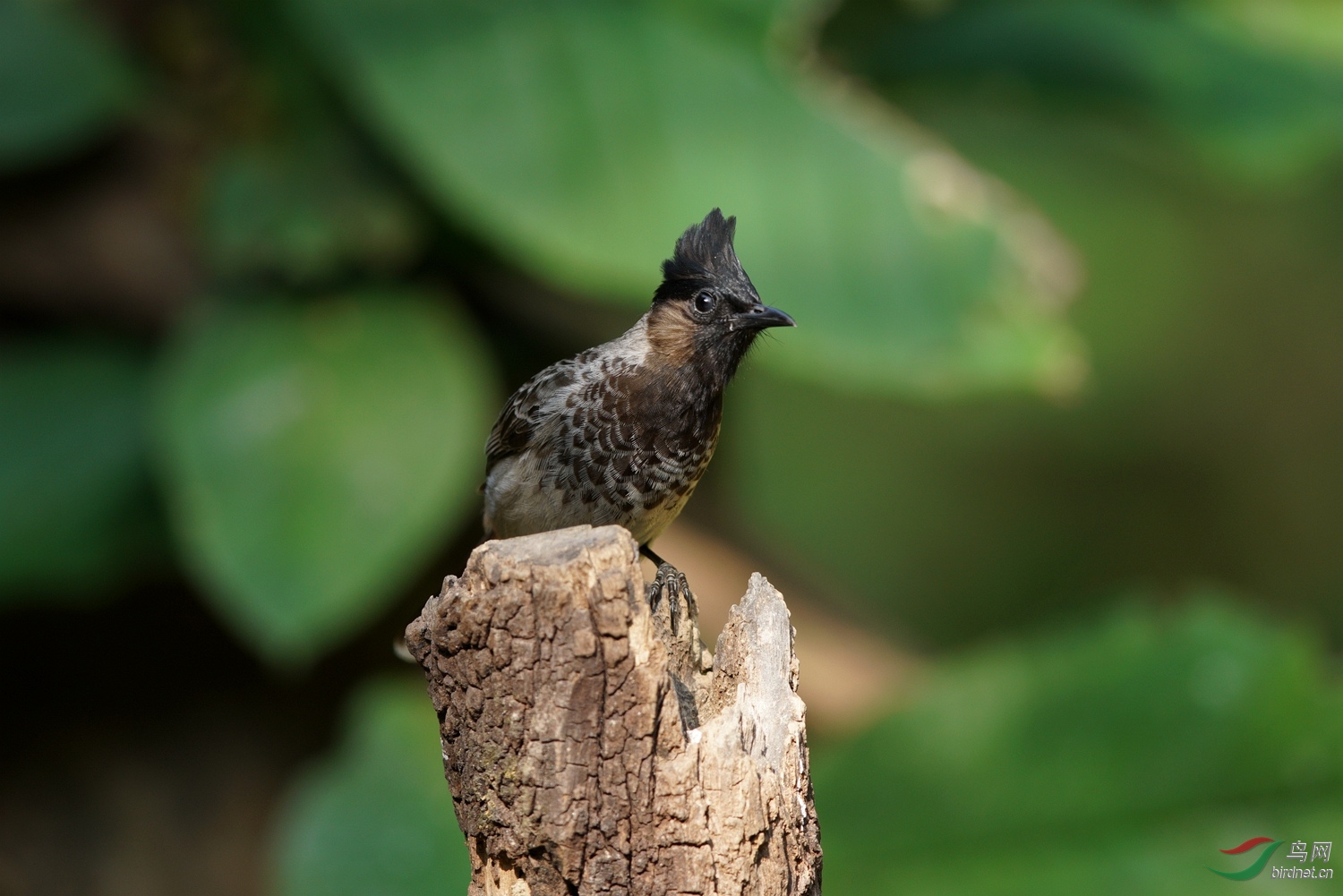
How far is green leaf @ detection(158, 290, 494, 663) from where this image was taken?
466cm

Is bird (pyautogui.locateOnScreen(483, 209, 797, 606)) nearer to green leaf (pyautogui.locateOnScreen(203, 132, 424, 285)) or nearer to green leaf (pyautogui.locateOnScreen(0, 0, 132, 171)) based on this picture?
green leaf (pyautogui.locateOnScreen(203, 132, 424, 285))

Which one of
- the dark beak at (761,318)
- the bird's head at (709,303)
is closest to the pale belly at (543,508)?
the bird's head at (709,303)

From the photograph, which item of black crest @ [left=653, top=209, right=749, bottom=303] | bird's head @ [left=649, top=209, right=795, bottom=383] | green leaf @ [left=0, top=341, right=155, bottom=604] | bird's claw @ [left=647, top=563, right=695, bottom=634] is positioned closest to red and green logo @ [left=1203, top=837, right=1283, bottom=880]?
bird's claw @ [left=647, top=563, right=695, bottom=634]

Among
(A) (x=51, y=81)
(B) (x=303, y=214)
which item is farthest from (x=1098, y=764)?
(A) (x=51, y=81)

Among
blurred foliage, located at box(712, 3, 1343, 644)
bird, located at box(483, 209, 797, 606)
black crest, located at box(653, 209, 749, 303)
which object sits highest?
blurred foliage, located at box(712, 3, 1343, 644)

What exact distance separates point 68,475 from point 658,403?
11.4ft

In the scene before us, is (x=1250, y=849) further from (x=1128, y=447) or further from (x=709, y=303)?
(x=1128, y=447)

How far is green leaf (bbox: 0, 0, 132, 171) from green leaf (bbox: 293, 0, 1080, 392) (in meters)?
1.03

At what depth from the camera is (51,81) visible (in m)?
5.30

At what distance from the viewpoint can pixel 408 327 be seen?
5.28 m

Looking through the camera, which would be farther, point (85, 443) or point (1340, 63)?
point (1340, 63)

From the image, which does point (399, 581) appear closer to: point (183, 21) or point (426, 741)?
point (426, 741)

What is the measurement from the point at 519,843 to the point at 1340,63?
6.99 m

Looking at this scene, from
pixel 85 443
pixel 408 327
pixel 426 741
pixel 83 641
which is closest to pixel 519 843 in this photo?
pixel 426 741
